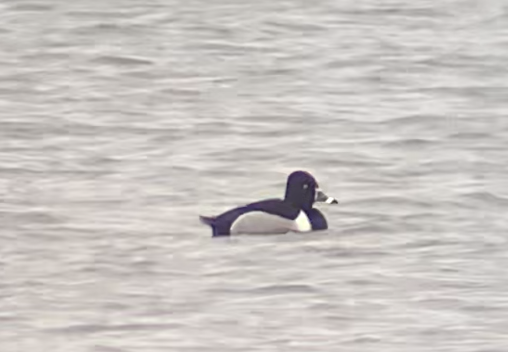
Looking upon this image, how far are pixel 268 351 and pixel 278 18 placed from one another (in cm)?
932

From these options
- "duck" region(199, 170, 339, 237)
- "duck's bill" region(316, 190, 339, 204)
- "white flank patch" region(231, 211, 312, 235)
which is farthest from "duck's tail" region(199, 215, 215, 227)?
"duck's bill" region(316, 190, 339, 204)

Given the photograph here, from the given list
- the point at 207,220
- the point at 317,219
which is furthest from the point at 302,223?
the point at 207,220

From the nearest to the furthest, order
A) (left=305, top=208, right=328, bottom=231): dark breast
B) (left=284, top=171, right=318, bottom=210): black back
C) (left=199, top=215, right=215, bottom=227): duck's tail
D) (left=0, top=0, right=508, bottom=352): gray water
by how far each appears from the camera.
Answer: (left=0, top=0, right=508, bottom=352): gray water
(left=199, top=215, right=215, bottom=227): duck's tail
(left=305, top=208, right=328, bottom=231): dark breast
(left=284, top=171, right=318, bottom=210): black back

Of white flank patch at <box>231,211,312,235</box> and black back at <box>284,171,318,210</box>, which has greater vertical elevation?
black back at <box>284,171,318,210</box>

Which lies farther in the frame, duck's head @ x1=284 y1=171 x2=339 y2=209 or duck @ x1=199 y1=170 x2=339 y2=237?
duck's head @ x1=284 y1=171 x2=339 y2=209

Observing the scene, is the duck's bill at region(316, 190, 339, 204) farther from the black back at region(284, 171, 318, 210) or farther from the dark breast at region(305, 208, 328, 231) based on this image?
the dark breast at region(305, 208, 328, 231)

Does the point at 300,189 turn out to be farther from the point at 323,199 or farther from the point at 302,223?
the point at 302,223

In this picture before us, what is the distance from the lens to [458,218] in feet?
43.7

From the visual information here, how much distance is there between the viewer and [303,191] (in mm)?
13625

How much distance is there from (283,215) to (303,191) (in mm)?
344

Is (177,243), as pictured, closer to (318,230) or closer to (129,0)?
(318,230)

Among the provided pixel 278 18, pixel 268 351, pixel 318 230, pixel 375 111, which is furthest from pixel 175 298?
pixel 278 18

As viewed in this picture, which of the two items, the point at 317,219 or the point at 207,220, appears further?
the point at 317,219

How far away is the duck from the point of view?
42.9ft
